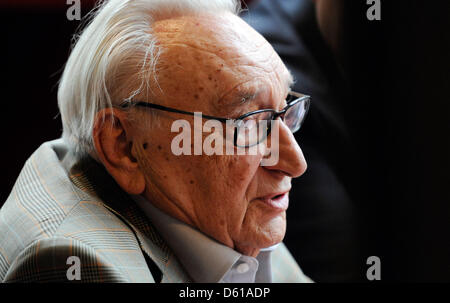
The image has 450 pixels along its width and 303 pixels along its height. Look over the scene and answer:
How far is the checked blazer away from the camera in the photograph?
85cm

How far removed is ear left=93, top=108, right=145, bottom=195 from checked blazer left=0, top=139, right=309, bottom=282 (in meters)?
0.05

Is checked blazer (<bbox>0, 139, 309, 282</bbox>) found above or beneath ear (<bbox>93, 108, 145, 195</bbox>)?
beneath

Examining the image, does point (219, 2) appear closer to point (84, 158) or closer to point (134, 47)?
point (134, 47)

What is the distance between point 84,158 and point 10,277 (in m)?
0.33

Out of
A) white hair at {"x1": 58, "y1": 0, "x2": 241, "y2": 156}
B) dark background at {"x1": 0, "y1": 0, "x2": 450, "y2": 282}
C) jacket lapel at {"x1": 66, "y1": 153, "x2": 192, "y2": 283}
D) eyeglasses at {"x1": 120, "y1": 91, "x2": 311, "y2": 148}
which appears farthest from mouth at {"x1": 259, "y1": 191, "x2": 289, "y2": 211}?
dark background at {"x1": 0, "y1": 0, "x2": 450, "y2": 282}

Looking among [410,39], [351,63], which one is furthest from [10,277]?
[351,63]

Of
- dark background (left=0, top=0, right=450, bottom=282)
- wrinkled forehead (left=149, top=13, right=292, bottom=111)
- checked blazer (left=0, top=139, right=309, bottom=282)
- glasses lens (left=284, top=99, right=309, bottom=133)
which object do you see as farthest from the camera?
dark background (left=0, top=0, right=450, bottom=282)

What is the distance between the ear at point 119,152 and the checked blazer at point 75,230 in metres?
0.05

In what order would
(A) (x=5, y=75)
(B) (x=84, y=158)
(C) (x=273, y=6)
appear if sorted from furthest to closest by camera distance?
(C) (x=273, y=6), (A) (x=5, y=75), (B) (x=84, y=158)

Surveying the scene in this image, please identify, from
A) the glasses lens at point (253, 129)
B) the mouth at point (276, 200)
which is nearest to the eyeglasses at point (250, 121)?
the glasses lens at point (253, 129)

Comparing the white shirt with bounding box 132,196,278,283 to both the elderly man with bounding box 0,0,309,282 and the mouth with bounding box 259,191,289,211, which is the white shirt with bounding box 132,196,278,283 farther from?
the mouth with bounding box 259,191,289,211

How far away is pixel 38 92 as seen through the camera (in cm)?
181

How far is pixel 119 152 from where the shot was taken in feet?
3.42

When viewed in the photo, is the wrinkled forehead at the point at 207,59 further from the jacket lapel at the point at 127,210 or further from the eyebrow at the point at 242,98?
the jacket lapel at the point at 127,210
